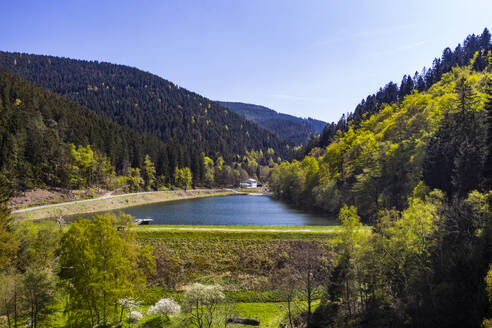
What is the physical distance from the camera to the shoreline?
192ft

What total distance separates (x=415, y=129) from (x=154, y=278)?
47718mm

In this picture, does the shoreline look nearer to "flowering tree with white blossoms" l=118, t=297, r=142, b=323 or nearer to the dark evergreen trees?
"flowering tree with white blossoms" l=118, t=297, r=142, b=323

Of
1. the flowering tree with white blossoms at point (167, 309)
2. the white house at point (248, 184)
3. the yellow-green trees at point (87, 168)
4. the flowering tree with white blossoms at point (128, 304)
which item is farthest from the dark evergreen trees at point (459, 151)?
the white house at point (248, 184)

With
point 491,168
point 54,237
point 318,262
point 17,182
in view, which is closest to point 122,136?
point 17,182

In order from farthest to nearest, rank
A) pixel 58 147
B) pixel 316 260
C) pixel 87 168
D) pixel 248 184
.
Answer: pixel 248 184, pixel 87 168, pixel 58 147, pixel 316 260

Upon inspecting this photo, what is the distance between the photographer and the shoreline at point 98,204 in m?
58.7

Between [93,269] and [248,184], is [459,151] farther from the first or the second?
[248,184]

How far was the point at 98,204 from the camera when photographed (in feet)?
249

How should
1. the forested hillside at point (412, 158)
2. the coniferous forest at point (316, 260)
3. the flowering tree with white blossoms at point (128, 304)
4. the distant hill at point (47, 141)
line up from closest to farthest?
the coniferous forest at point (316, 260)
the flowering tree with white blossoms at point (128, 304)
the forested hillside at point (412, 158)
the distant hill at point (47, 141)

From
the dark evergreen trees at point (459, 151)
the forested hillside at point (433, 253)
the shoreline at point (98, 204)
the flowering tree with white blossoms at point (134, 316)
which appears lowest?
the flowering tree with white blossoms at point (134, 316)

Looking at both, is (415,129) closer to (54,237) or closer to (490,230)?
(490,230)

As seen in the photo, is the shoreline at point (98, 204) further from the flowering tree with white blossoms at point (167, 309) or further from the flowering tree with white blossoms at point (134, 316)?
the flowering tree with white blossoms at point (167, 309)

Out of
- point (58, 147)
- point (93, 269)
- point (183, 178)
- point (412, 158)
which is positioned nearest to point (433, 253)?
point (93, 269)

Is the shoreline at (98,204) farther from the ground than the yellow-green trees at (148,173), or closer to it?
closer to it
